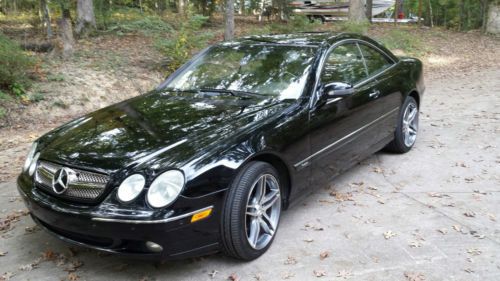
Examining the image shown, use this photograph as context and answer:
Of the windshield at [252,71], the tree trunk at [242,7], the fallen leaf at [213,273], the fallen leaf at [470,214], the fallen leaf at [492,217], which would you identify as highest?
the tree trunk at [242,7]

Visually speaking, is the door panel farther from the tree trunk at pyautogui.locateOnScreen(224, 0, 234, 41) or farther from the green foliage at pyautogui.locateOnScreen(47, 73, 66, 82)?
the tree trunk at pyautogui.locateOnScreen(224, 0, 234, 41)

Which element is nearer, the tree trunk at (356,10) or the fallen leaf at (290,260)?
the fallen leaf at (290,260)

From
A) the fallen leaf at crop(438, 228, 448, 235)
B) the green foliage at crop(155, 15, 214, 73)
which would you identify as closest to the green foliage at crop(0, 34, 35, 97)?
the green foliage at crop(155, 15, 214, 73)

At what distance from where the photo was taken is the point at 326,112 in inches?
162

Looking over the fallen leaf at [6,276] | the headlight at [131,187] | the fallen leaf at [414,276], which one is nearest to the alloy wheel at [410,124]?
the fallen leaf at [414,276]

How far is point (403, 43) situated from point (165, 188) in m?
13.4

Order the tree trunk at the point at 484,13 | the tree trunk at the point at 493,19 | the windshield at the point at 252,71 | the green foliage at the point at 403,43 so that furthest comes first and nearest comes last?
the tree trunk at the point at 484,13
the tree trunk at the point at 493,19
the green foliage at the point at 403,43
the windshield at the point at 252,71

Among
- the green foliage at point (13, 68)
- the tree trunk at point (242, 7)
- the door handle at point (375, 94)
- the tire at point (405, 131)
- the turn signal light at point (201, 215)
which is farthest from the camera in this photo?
the tree trunk at point (242, 7)

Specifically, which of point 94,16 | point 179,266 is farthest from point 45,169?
point 94,16

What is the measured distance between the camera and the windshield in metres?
4.16

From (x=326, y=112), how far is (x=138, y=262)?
202 centimetres

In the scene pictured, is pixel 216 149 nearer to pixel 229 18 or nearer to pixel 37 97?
pixel 37 97

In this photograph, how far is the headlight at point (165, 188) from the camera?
2.89m

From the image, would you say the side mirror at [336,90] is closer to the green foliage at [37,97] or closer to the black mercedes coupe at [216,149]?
the black mercedes coupe at [216,149]
